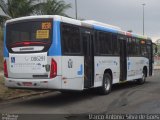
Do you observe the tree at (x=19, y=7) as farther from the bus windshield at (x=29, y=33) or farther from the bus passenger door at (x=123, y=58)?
the bus windshield at (x=29, y=33)

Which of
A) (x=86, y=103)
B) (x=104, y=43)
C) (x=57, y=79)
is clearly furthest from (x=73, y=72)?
(x=104, y=43)

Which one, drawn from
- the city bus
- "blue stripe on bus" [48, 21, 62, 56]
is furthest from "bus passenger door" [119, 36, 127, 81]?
"blue stripe on bus" [48, 21, 62, 56]

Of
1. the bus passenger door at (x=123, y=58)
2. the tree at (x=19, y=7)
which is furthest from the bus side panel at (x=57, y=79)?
the tree at (x=19, y=7)

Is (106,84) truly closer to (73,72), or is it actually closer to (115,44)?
(115,44)

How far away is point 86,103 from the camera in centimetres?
1591

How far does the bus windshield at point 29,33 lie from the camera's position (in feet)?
49.1

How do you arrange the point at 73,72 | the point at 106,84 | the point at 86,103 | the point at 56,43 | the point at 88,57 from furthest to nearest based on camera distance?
the point at 106,84 < the point at 88,57 < the point at 86,103 < the point at 73,72 < the point at 56,43

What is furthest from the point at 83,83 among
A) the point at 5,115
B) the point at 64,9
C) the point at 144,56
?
the point at 64,9

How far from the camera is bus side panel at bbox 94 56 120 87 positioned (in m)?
18.0

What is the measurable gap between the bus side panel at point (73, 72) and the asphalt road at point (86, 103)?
2.27ft

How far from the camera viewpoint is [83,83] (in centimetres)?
1638

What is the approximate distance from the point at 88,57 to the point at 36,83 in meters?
3.02

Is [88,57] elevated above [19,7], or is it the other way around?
[19,7]

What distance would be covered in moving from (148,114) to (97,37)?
5.93 meters
